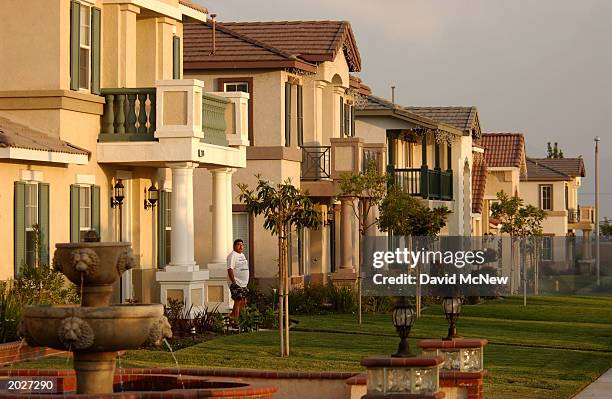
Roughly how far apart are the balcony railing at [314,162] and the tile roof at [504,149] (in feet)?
107

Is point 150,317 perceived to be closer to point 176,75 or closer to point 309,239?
point 176,75

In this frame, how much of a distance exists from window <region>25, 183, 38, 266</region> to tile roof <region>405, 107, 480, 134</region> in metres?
34.0

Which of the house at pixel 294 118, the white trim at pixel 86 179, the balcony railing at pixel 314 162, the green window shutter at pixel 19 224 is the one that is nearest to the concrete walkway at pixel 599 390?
the green window shutter at pixel 19 224

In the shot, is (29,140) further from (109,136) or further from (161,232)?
(161,232)

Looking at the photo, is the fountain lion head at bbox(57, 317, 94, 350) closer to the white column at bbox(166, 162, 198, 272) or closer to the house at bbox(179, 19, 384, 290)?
the white column at bbox(166, 162, 198, 272)

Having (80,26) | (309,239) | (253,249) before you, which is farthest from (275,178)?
(80,26)

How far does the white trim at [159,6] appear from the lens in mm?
28781

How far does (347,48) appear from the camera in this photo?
141ft

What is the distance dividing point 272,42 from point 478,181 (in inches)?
1064

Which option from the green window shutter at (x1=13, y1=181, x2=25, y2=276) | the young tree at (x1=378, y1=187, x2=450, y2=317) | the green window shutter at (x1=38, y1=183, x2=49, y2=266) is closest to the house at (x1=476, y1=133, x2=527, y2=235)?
the young tree at (x1=378, y1=187, x2=450, y2=317)

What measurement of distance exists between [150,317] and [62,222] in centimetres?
1217

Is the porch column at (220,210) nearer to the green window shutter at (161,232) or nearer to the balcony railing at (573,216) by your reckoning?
the green window shutter at (161,232)

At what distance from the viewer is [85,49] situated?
27984 millimetres

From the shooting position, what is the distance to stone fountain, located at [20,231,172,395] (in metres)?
14.6
